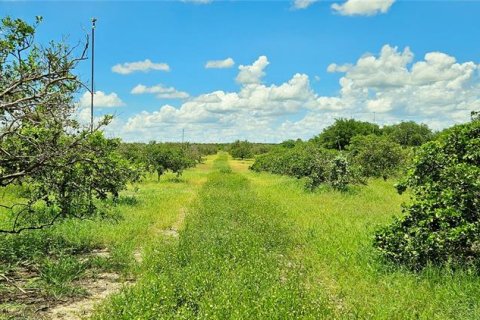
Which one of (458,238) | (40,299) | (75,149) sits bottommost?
(40,299)

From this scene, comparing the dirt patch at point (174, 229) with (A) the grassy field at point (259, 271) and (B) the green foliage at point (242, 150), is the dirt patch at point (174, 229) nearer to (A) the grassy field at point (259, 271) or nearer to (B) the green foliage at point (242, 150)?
(A) the grassy field at point (259, 271)

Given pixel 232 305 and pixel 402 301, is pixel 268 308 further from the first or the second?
pixel 402 301

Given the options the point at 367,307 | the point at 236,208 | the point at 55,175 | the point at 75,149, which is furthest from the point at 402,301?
the point at 236,208

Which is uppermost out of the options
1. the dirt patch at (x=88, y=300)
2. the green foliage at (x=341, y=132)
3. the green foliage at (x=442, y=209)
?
the green foliage at (x=341, y=132)

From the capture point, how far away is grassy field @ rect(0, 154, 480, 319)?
6855 mm

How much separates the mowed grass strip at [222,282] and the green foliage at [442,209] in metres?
2.34

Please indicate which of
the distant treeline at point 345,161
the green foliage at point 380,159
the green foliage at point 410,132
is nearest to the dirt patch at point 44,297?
the distant treeline at point 345,161

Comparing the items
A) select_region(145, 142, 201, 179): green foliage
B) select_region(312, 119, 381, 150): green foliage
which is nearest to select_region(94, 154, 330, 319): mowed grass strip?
select_region(145, 142, 201, 179): green foliage

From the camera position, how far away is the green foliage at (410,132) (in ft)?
300

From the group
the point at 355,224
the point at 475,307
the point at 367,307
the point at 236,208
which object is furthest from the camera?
the point at 236,208

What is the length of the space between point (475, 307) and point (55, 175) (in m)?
9.24

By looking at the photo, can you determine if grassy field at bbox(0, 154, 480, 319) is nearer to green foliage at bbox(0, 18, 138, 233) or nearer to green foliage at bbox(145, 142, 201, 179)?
green foliage at bbox(0, 18, 138, 233)

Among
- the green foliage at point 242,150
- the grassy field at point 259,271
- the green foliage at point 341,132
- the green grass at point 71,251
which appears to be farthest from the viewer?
the green foliage at point 242,150

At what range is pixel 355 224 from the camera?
14.8 meters
